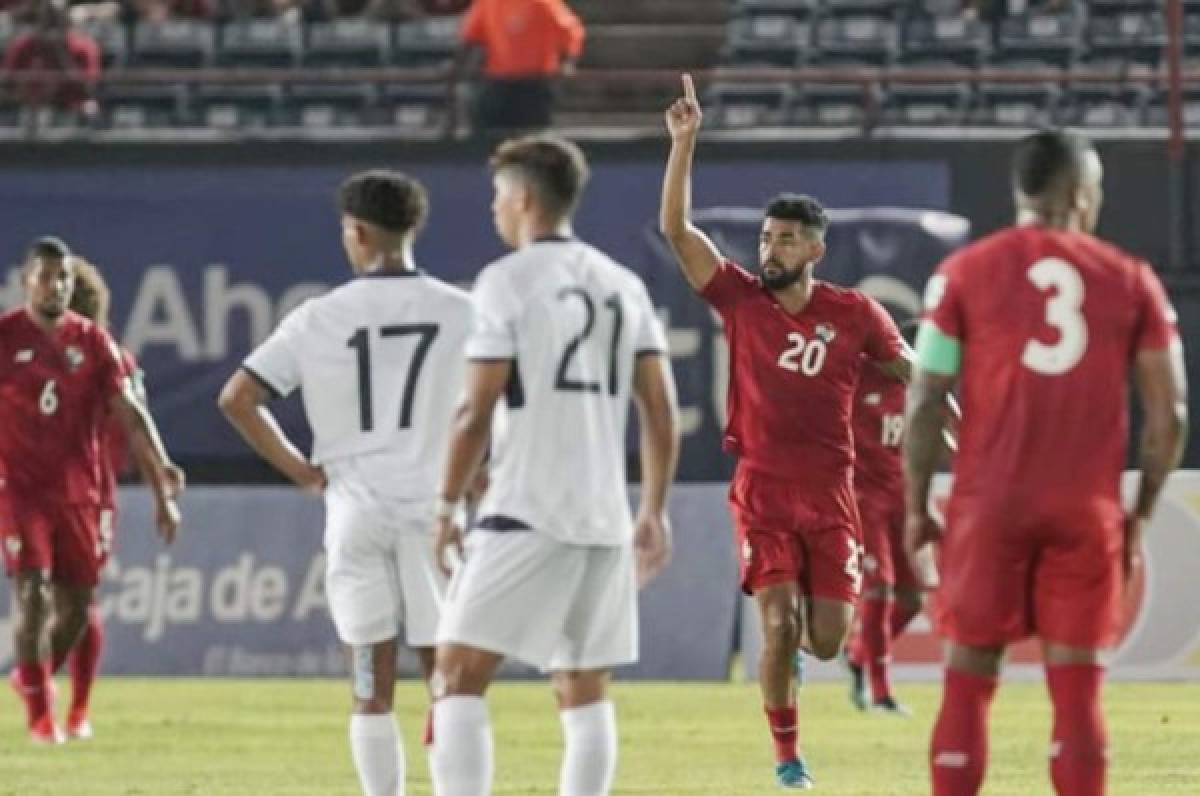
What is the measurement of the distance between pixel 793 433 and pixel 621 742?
328 cm

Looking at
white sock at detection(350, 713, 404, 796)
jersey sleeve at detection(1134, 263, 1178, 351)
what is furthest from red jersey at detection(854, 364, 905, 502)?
jersey sleeve at detection(1134, 263, 1178, 351)

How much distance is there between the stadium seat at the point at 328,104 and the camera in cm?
2778

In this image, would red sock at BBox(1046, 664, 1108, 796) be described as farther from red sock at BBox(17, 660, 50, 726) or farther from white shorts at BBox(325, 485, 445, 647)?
red sock at BBox(17, 660, 50, 726)

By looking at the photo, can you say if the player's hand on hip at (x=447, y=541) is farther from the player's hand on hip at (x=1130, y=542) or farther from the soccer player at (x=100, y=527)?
the soccer player at (x=100, y=527)

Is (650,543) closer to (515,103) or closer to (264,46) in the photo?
(515,103)

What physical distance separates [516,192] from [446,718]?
4.80 feet

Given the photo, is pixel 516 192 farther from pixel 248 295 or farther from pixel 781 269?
pixel 248 295

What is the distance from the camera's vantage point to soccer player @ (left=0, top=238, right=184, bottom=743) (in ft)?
56.9

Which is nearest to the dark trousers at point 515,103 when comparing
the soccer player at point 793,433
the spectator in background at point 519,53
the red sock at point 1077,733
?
the spectator in background at point 519,53

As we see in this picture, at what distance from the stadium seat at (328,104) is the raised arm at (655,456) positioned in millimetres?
17443

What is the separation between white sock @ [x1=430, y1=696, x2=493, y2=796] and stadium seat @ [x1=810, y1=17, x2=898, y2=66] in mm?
18472

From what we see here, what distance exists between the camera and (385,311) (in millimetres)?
11227

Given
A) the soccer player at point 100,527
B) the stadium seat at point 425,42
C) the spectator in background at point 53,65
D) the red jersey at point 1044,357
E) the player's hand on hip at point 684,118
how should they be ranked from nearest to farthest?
the red jersey at point 1044,357 → the player's hand on hip at point 684,118 → the soccer player at point 100,527 → the spectator in background at point 53,65 → the stadium seat at point 425,42

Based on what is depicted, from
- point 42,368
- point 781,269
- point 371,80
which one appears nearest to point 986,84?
point 371,80
